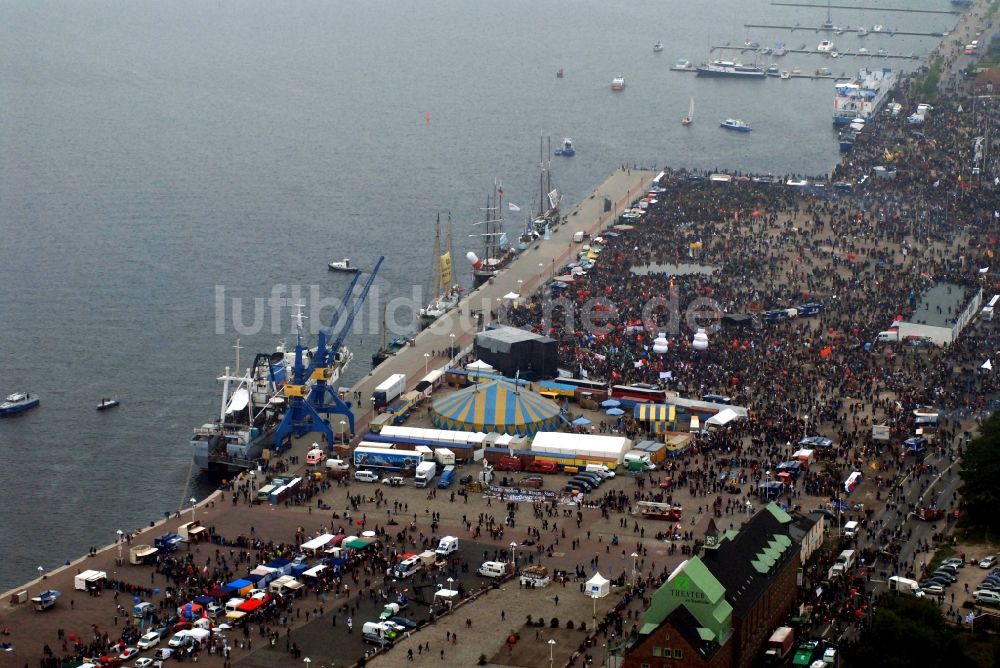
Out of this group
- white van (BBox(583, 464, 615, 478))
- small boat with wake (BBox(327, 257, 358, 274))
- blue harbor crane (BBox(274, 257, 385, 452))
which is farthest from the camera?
small boat with wake (BBox(327, 257, 358, 274))

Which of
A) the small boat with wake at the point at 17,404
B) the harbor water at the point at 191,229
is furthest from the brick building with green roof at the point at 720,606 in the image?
the small boat with wake at the point at 17,404

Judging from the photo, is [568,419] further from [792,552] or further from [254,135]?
[254,135]

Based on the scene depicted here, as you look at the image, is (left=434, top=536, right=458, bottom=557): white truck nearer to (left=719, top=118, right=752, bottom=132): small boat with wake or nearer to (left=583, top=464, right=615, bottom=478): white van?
(left=583, top=464, right=615, bottom=478): white van

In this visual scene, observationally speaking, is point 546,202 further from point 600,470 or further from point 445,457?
point 600,470

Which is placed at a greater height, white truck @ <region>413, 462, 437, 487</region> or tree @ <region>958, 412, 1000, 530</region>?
tree @ <region>958, 412, 1000, 530</region>

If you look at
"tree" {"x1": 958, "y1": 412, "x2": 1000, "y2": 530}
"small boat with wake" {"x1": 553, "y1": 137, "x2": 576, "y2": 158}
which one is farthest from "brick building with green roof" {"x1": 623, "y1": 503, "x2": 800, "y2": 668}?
"small boat with wake" {"x1": 553, "y1": 137, "x2": 576, "y2": 158}

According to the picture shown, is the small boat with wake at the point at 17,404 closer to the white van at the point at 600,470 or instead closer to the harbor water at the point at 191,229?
the harbor water at the point at 191,229
